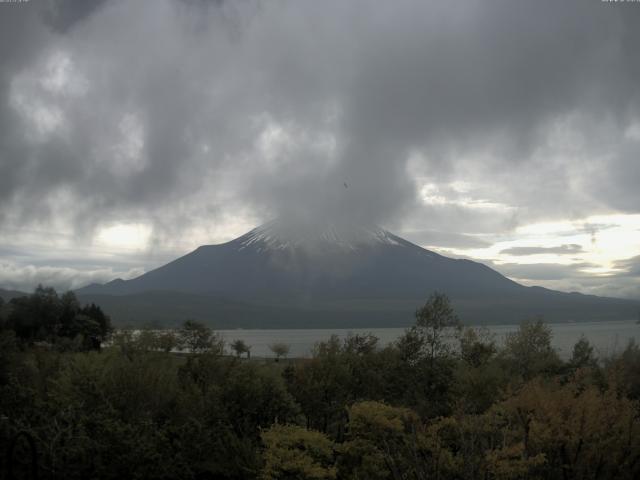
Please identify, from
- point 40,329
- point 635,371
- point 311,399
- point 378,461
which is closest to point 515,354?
point 635,371

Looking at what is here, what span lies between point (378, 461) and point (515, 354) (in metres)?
45.3

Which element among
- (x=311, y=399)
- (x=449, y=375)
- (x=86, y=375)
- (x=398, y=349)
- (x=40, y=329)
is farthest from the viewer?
(x=40, y=329)

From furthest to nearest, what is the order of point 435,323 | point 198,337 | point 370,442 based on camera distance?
point 198,337
point 435,323
point 370,442

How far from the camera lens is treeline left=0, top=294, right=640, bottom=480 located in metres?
22.6

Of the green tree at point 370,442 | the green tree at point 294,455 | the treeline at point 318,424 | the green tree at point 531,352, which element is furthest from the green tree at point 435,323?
the green tree at point 294,455

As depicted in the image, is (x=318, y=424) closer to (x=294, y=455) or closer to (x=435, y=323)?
(x=294, y=455)

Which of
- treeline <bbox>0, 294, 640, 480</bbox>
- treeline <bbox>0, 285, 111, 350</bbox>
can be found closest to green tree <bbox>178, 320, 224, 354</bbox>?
treeline <bbox>0, 285, 111, 350</bbox>

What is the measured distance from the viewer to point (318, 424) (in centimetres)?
3925

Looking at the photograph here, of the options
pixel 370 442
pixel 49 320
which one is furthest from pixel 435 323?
pixel 49 320

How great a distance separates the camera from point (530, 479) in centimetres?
2288

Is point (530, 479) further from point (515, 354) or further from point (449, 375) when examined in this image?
point (515, 354)

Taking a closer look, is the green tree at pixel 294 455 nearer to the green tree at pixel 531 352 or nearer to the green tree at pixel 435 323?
the green tree at pixel 435 323

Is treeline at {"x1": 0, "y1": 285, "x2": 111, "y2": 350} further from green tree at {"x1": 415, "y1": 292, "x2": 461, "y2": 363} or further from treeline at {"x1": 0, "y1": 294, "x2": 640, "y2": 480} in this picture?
green tree at {"x1": 415, "y1": 292, "x2": 461, "y2": 363}

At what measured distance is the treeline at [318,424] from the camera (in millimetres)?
22562
